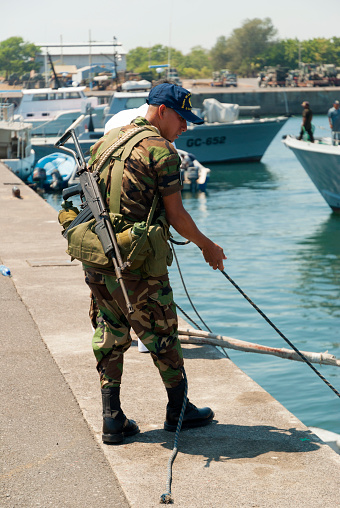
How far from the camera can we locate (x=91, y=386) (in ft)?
14.3

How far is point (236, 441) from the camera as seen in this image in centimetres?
367

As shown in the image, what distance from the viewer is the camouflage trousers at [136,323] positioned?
353 cm

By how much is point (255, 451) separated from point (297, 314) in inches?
295

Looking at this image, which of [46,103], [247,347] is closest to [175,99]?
[247,347]

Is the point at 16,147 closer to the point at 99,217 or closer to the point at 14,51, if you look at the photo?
the point at 99,217

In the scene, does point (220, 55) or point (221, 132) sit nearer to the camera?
point (221, 132)

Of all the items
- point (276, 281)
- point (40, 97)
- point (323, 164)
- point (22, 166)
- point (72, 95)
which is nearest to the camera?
point (276, 281)

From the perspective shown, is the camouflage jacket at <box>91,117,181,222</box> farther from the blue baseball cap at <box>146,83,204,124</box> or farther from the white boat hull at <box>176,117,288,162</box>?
the white boat hull at <box>176,117,288,162</box>

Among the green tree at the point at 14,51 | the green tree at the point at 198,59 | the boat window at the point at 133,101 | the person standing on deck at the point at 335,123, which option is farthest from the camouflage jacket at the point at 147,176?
the green tree at the point at 198,59

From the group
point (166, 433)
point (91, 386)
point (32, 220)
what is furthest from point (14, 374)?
point (32, 220)

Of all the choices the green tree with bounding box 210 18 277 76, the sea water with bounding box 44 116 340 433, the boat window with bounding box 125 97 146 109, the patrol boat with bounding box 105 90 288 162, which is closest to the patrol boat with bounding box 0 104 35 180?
the sea water with bounding box 44 116 340 433

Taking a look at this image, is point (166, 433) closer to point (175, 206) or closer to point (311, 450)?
point (311, 450)

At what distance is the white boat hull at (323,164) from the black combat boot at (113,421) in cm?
1506

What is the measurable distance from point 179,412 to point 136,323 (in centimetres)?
55
